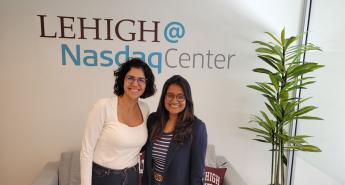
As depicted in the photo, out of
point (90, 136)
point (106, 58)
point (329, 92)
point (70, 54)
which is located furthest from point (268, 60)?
point (70, 54)

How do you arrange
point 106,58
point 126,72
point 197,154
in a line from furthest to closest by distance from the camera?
point 106,58 → point 126,72 → point 197,154

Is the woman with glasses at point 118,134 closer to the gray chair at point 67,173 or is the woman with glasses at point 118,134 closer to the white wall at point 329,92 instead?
the gray chair at point 67,173

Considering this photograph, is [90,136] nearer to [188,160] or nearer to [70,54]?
[188,160]

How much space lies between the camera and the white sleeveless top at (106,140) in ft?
5.00

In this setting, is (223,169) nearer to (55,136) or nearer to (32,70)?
(55,136)

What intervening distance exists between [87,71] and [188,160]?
4.86 feet

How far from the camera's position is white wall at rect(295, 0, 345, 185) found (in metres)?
2.25

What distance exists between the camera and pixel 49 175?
2299mm

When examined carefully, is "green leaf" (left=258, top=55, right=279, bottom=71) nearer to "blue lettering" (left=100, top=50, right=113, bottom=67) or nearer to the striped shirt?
the striped shirt

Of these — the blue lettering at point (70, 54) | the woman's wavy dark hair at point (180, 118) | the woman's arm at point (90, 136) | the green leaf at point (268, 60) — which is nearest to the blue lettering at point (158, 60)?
the blue lettering at point (70, 54)

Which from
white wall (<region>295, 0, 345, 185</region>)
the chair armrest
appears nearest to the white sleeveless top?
the chair armrest

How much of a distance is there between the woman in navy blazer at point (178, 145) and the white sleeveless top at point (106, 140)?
0.14 meters

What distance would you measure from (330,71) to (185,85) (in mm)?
1602

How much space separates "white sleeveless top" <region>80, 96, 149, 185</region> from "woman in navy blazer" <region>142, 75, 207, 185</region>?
0.14 meters
